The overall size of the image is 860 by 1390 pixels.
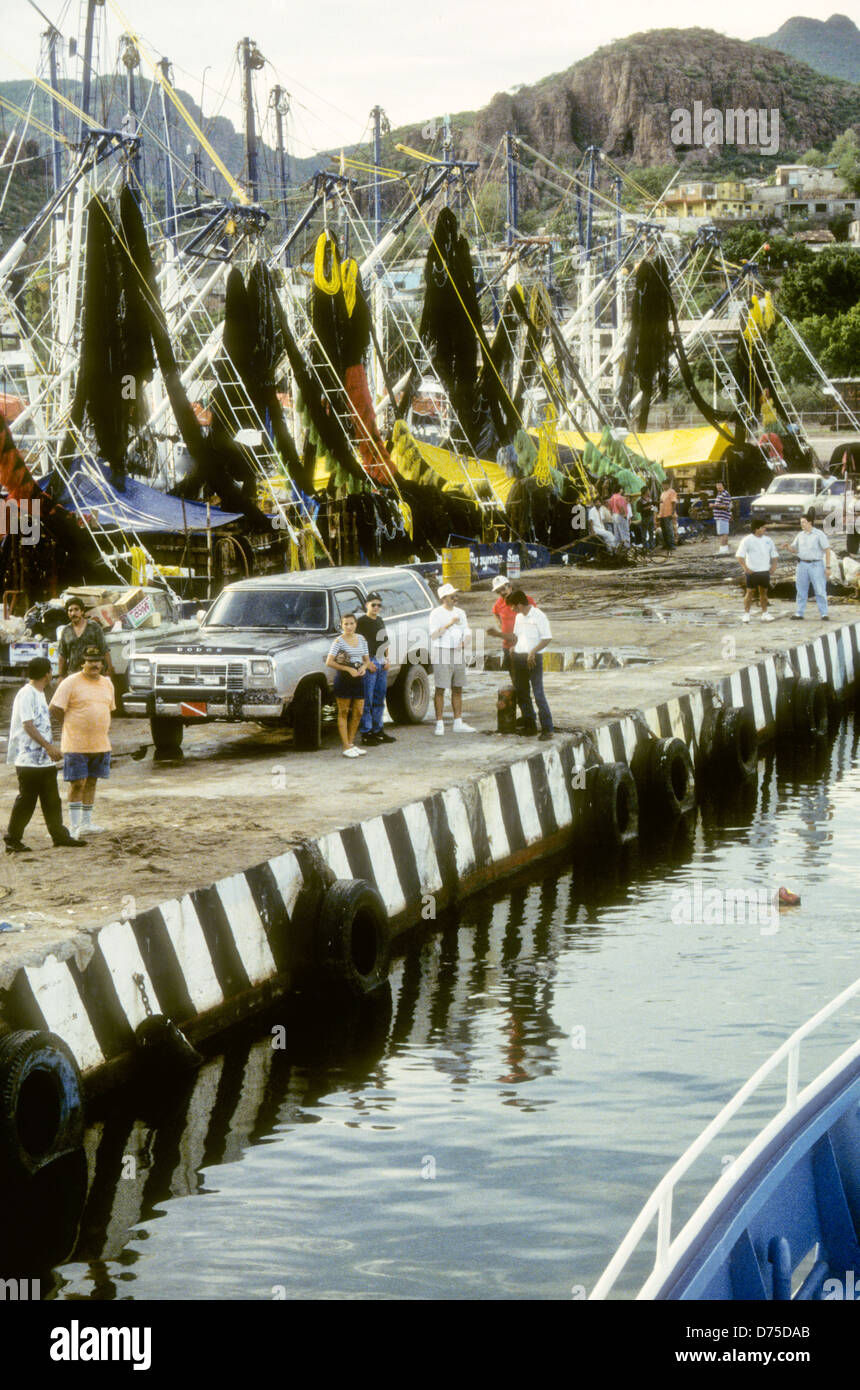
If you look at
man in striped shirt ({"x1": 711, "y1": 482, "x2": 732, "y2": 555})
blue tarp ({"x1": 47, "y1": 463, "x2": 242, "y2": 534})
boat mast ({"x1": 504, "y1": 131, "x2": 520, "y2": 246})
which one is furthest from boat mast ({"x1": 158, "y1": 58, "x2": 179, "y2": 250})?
man in striped shirt ({"x1": 711, "y1": 482, "x2": 732, "y2": 555})

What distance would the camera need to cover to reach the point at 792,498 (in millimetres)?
54344

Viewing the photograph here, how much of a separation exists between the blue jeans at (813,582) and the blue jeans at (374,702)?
12379mm

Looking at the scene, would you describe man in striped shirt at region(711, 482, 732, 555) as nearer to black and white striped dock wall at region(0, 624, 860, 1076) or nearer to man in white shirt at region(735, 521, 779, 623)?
man in white shirt at region(735, 521, 779, 623)

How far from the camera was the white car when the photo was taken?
5366cm

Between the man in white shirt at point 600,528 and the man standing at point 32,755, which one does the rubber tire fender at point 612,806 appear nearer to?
the man standing at point 32,755

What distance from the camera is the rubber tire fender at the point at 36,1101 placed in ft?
30.8

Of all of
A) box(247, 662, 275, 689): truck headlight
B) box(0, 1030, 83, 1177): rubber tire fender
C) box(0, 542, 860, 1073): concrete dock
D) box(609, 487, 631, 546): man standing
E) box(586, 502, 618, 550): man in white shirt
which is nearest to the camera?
box(0, 1030, 83, 1177): rubber tire fender

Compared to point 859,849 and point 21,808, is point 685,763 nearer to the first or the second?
point 859,849

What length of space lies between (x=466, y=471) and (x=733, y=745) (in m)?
20.1

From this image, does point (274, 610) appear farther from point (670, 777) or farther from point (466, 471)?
point (466, 471)

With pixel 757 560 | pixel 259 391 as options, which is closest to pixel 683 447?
pixel 259 391

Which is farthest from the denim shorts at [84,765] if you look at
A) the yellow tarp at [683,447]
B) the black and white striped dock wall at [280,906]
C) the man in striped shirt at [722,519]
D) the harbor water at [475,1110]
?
the yellow tarp at [683,447]

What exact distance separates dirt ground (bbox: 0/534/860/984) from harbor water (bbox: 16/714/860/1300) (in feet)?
4.37

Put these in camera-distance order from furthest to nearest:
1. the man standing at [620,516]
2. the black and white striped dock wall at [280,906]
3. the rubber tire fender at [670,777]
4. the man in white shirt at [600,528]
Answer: the man standing at [620,516] → the man in white shirt at [600,528] → the rubber tire fender at [670,777] → the black and white striped dock wall at [280,906]
